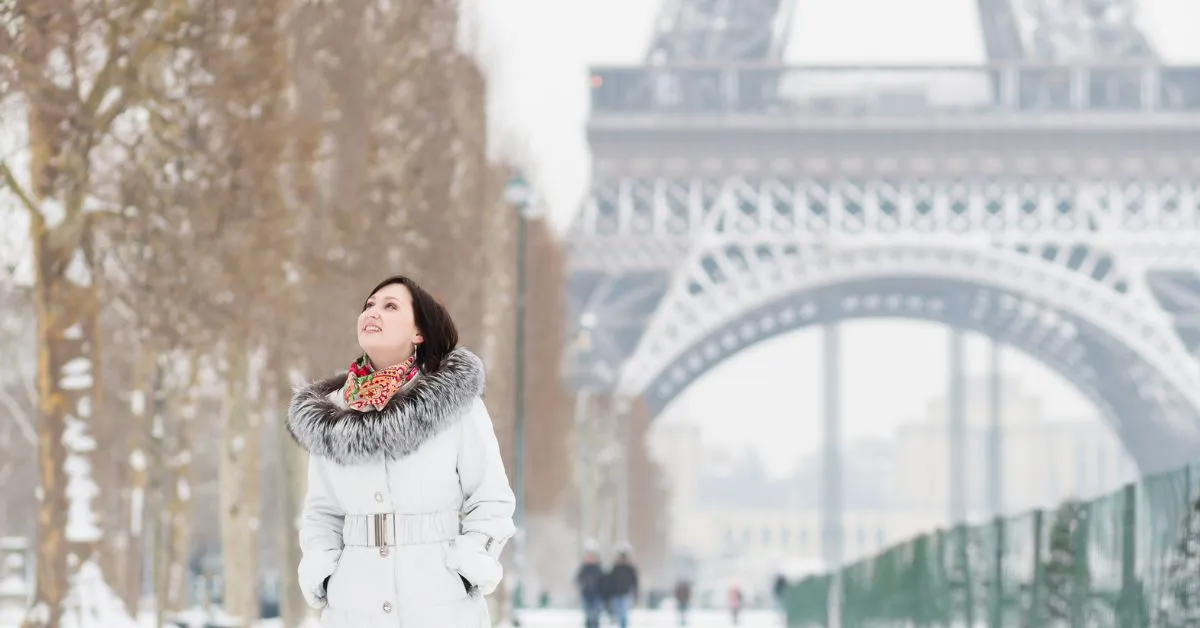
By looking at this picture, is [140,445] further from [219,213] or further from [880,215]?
[880,215]

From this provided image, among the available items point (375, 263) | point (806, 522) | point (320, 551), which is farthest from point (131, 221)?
point (806, 522)

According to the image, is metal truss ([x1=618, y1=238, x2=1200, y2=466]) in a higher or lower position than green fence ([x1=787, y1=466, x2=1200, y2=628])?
higher

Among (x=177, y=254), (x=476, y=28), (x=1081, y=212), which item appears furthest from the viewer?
(x=1081, y=212)

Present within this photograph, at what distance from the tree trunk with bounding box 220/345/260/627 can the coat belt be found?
651 inches

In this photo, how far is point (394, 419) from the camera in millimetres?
6879

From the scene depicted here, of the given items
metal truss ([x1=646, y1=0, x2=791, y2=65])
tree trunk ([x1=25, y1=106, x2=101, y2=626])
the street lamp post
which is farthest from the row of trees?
metal truss ([x1=646, y1=0, x2=791, y2=65])

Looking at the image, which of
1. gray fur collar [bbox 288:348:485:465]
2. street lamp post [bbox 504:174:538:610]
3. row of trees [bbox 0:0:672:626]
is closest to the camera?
gray fur collar [bbox 288:348:485:465]

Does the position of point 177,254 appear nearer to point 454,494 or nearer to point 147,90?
point 147,90

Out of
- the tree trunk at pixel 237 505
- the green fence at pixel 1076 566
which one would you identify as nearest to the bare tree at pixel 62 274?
the green fence at pixel 1076 566

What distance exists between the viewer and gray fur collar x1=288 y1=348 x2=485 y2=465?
6.88 metres

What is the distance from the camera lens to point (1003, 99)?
7231cm

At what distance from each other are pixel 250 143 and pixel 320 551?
47.6ft

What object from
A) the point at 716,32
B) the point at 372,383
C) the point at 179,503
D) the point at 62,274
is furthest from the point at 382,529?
the point at 716,32

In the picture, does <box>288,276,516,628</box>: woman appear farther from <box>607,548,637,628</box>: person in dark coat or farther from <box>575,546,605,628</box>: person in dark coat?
<box>607,548,637,628</box>: person in dark coat
